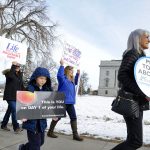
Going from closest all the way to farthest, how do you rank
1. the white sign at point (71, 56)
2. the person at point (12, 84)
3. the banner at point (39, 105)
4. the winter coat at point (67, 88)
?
the banner at point (39, 105)
the winter coat at point (67, 88)
the person at point (12, 84)
the white sign at point (71, 56)

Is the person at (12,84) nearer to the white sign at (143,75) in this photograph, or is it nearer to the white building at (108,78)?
the white sign at (143,75)

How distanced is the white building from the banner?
377 feet

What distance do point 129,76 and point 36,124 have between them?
4.44 ft

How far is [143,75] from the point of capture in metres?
4.66

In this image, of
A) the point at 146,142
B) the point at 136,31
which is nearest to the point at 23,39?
the point at 146,142

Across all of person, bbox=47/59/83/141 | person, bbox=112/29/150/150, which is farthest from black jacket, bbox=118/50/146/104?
person, bbox=47/59/83/141

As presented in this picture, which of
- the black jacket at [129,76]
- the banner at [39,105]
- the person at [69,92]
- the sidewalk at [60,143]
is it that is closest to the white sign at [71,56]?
the person at [69,92]

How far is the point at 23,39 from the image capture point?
3303 centimetres

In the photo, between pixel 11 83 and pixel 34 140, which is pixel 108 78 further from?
pixel 34 140

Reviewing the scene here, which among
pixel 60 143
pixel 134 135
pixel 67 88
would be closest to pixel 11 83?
pixel 67 88

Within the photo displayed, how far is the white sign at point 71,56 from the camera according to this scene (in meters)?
8.76

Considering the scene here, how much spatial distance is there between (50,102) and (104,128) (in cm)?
407

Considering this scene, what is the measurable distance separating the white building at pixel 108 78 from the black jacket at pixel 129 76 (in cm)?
11553

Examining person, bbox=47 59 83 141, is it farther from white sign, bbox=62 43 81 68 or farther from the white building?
the white building
